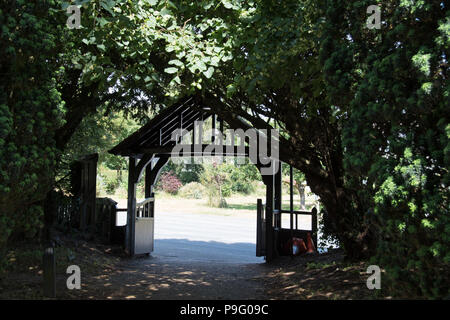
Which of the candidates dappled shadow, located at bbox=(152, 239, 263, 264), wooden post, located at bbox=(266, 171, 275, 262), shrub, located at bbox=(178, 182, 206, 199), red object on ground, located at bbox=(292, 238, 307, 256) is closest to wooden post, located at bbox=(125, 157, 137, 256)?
dappled shadow, located at bbox=(152, 239, 263, 264)

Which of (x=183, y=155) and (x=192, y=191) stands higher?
(x=183, y=155)

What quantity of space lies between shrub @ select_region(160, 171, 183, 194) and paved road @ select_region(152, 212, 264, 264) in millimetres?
10395

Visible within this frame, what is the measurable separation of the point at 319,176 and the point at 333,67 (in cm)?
383

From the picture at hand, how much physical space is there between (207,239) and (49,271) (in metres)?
11.7

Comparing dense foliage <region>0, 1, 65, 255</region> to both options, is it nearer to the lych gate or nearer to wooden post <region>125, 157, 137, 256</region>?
the lych gate

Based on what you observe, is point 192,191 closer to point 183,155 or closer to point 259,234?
point 183,155

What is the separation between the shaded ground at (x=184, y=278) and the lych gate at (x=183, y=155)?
860mm

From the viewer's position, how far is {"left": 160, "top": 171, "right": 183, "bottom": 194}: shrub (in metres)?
38.9

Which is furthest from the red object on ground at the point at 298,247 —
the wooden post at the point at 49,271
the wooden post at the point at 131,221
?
the wooden post at the point at 49,271

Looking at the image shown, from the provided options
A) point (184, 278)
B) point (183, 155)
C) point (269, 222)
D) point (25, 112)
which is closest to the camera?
point (25, 112)

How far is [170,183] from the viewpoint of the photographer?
38.9m

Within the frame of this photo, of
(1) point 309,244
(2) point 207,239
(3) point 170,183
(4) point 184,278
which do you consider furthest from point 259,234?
(3) point 170,183
